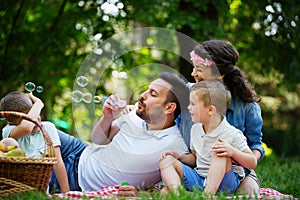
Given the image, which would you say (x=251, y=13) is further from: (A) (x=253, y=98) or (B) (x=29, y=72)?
(A) (x=253, y=98)

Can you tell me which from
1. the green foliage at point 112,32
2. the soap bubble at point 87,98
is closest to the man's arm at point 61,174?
the soap bubble at point 87,98

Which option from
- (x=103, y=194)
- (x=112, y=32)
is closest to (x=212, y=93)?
(x=103, y=194)

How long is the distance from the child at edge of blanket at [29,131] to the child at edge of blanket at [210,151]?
2.18 feet

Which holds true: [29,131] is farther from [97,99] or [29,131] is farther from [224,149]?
[224,149]

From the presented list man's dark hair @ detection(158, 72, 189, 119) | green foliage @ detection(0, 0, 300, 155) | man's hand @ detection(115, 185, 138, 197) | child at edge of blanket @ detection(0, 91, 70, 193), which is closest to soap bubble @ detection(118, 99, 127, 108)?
man's dark hair @ detection(158, 72, 189, 119)

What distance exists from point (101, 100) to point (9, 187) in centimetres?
106

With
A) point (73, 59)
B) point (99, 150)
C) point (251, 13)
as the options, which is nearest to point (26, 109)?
point (99, 150)

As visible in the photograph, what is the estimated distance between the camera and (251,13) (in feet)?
23.7

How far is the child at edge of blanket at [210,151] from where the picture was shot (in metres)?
2.95

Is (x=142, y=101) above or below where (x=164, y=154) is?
above

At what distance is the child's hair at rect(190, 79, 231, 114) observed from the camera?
3.10 m

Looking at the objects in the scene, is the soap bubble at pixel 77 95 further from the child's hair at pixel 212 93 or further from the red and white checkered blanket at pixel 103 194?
the child's hair at pixel 212 93

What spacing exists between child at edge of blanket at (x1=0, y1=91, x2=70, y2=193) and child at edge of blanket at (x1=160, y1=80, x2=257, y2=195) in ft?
2.18

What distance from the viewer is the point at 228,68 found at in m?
3.41
